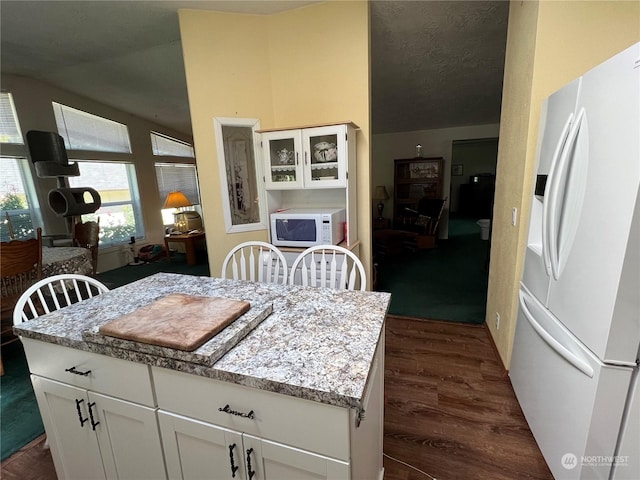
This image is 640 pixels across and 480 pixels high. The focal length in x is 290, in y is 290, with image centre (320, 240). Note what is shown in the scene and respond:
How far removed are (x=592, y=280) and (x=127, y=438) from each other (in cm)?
181

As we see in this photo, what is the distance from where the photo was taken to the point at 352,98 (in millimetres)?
2465

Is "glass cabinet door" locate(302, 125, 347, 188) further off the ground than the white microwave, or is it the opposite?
"glass cabinet door" locate(302, 125, 347, 188)

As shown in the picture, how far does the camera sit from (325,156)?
237 centimetres

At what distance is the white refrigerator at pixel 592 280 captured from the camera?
0.97m

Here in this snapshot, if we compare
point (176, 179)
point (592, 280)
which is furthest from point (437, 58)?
point (176, 179)

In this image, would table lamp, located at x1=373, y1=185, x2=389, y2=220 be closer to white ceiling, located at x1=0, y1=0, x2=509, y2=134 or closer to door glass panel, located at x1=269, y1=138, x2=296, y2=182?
white ceiling, located at x1=0, y1=0, x2=509, y2=134

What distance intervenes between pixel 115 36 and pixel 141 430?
342cm

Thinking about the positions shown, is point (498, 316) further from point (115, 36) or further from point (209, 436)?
point (115, 36)

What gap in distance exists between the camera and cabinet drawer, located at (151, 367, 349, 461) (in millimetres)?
750

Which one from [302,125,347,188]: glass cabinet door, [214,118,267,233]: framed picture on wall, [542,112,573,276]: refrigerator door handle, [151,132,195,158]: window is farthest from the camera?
[151,132,195,158]: window

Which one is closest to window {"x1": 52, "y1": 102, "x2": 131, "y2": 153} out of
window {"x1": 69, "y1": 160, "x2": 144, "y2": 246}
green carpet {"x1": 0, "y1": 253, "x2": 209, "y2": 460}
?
window {"x1": 69, "y1": 160, "x2": 144, "y2": 246}

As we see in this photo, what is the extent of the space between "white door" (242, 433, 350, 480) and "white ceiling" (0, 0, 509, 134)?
9.59ft

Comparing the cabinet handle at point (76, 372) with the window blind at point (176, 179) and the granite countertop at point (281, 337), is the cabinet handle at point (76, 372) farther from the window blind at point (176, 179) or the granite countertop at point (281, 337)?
the window blind at point (176, 179)

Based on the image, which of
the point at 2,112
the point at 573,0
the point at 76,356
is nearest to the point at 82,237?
the point at 2,112
